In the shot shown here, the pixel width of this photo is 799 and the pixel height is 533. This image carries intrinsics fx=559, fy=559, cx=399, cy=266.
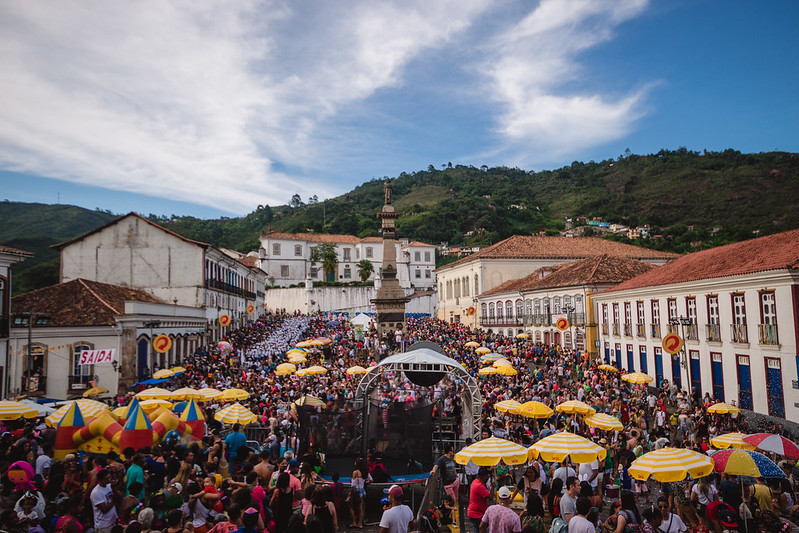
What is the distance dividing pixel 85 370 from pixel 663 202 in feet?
325

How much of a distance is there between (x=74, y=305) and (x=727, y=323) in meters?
28.5

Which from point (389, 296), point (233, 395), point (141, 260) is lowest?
point (233, 395)

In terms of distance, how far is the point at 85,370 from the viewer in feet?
79.1

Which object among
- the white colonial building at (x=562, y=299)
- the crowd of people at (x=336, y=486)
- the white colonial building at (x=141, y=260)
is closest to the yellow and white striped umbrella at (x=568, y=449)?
the crowd of people at (x=336, y=486)

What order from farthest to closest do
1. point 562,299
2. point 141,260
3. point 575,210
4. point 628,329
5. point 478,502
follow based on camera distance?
1. point 575,210
2. point 562,299
3. point 141,260
4. point 628,329
5. point 478,502

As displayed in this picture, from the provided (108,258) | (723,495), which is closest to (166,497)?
(723,495)

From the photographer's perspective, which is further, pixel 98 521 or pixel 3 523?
pixel 98 521

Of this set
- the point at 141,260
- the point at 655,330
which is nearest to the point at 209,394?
the point at 655,330

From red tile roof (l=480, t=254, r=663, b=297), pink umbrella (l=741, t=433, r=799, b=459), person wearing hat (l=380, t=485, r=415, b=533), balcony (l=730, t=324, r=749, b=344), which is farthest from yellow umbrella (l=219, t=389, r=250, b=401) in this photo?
red tile roof (l=480, t=254, r=663, b=297)

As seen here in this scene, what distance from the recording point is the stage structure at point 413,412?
11562mm

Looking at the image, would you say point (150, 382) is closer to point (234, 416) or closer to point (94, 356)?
point (94, 356)

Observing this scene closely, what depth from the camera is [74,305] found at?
83.8ft

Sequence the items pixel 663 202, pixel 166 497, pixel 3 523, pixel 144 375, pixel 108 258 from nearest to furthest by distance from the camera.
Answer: pixel 3 523 → pixel 166 497 → pixel 144 375 → pixel 108 258 → pixel 663 202

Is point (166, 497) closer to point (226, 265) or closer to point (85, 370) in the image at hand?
point (85, 370)
